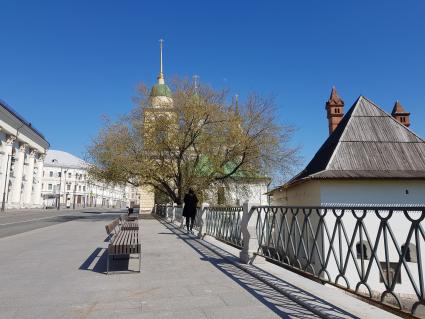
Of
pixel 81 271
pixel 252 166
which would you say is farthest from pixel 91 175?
pixel 81 271

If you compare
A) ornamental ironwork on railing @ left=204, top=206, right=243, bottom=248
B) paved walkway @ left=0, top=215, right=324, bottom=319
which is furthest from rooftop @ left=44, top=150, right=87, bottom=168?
paved walkway @ left=0, top=215, right=324, bottom=319

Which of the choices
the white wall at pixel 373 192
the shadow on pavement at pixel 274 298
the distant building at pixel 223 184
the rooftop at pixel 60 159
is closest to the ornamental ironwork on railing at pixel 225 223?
the shadow on pavement at pixel 274 298

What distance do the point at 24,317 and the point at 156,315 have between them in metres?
1.60

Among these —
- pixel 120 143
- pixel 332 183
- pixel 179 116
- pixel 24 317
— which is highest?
pixel 179 116

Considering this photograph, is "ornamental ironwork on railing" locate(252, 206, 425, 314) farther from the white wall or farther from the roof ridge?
the roof ridge

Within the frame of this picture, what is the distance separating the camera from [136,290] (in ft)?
18.7

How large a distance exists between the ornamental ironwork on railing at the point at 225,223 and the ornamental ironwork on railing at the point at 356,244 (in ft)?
7.35

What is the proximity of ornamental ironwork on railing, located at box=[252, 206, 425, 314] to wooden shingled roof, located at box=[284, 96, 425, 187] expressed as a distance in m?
17.4

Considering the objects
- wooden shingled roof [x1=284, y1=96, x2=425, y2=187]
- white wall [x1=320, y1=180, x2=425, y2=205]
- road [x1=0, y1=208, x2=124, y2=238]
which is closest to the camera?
road [x1=0, y1=208, x2=124, y2=238]

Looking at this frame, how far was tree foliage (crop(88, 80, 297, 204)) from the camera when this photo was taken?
2839cm

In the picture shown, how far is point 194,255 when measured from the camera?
945 centimetres

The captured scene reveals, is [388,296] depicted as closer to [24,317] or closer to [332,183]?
[24,317]

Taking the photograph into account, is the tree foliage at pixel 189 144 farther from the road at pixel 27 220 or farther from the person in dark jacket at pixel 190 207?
the person in dark jacket at pixel 190 207

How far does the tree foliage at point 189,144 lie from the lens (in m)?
28.4
